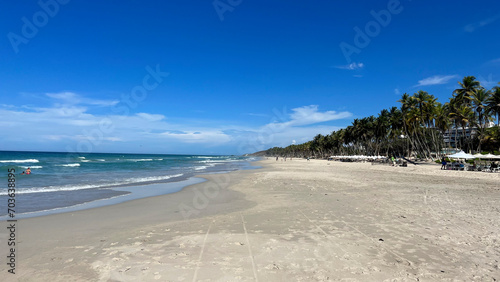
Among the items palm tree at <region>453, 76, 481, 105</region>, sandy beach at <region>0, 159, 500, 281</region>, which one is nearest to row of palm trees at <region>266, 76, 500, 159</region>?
palm tree at <region>453, 76, 481, 105</region>

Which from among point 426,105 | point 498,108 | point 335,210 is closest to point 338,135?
point 426,105

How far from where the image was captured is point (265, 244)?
18.7ft

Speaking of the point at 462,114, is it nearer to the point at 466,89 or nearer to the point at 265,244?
the point at 466,89

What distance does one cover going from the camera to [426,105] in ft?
170

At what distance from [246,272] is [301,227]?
3058 mm

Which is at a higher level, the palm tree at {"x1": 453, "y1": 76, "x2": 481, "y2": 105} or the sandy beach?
the palm tree at {"x1": 453, "y1": 76, "x2": 481, "y2": 105}

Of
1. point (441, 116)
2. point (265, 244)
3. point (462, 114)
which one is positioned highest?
point (441, 116)

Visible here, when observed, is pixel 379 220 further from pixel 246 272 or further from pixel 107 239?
pixel 107 239

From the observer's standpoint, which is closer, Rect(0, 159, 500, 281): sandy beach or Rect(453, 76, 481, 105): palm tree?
Rect(0, 159, 500, 281): sandy beach

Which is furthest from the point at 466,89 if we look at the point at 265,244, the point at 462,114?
the point at 265,244

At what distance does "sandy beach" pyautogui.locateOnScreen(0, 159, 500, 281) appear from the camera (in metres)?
4.34

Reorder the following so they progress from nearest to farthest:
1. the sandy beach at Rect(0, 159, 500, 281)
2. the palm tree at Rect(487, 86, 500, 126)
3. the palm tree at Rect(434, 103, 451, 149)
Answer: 1. the sandy beach at Rect(0, 159, 500, 281)
2. the palm tree at Rect(487, 86, 500, 126)
3. the palm tree at Rect(434, 103, 451, 149)

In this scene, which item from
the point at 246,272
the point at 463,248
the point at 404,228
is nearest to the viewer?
the point at 246,272

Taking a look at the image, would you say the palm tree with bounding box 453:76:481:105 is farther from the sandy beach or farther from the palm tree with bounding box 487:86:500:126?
the sandy beach
